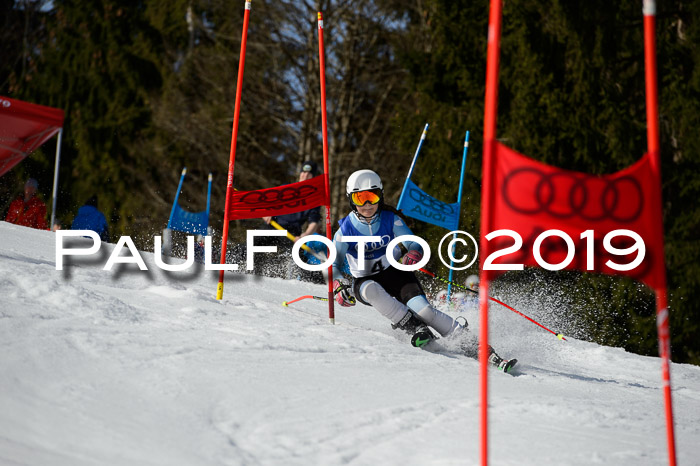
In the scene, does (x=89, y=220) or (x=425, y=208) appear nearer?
(x=425, y=208)

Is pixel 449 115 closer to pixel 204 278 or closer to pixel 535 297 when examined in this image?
pixel 535 297

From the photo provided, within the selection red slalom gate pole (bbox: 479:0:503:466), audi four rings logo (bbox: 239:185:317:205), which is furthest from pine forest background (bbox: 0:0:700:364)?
red slalom gate pole (bbox: 479:0:503:466)

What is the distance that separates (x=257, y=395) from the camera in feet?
12.5

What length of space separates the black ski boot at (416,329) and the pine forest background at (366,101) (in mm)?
5116

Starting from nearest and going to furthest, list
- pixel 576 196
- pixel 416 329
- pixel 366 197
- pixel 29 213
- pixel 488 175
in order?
pixel 488 175
pixel 576 196
pixel 416 329
pixel 366 197
pixel 29 213

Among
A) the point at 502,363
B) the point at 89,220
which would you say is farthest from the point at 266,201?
the point at 89,220

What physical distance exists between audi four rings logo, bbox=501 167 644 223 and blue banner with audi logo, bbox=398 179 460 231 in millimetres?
5932

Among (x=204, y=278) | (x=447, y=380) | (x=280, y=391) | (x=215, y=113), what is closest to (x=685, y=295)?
(x=204, y=278)

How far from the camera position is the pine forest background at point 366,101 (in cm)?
1172

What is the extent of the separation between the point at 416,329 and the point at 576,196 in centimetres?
262

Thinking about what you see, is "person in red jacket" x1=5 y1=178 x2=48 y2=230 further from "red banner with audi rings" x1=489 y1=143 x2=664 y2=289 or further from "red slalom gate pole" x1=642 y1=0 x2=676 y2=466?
"red slalom gate pole" x1=642 y1=0 x2=676 y2=466

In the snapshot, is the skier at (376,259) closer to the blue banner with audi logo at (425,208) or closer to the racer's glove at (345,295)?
the racer's glove at (345,295)

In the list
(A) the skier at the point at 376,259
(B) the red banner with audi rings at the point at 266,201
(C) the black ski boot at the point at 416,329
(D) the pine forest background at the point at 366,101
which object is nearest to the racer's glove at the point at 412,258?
(A) the skier at the point at 376,259

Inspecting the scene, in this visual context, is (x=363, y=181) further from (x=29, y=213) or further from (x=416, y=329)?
(x=29, y=213)
